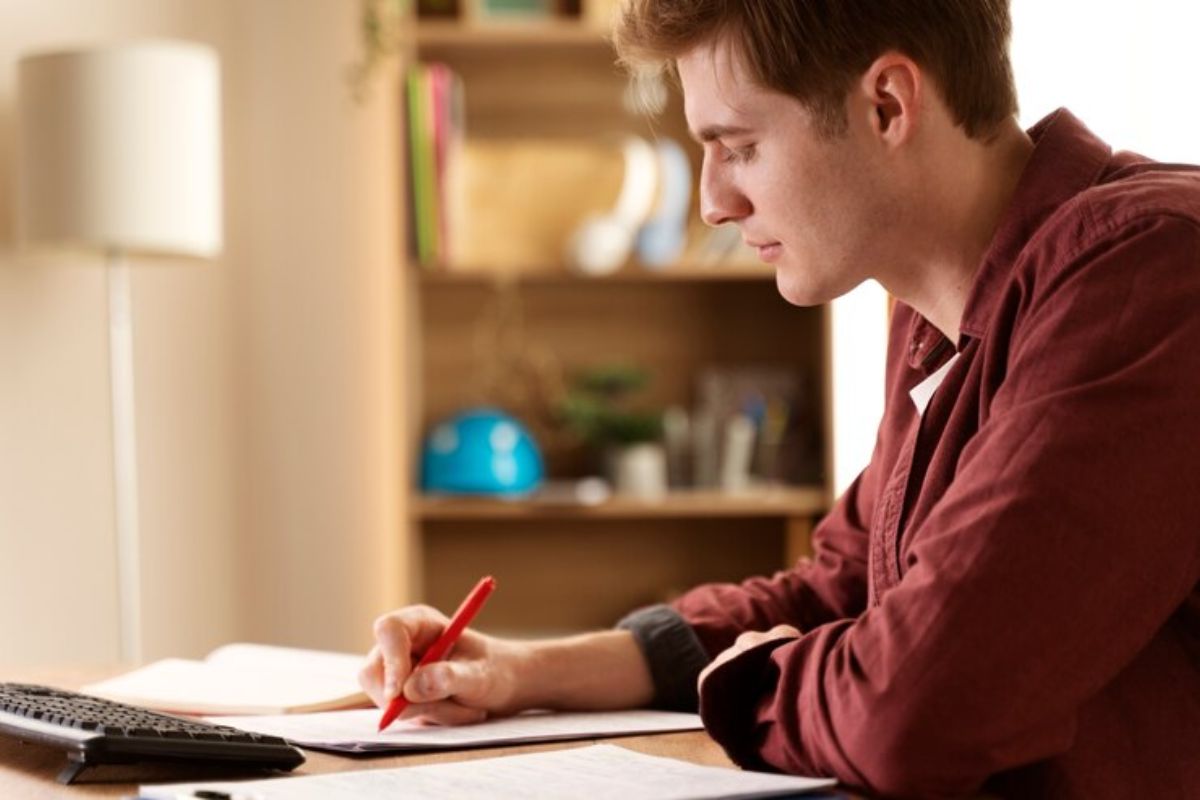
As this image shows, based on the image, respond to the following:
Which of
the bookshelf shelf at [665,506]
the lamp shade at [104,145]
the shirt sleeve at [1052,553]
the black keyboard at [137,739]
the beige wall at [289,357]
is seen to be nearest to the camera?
the shirt sleeve at [1052,553]

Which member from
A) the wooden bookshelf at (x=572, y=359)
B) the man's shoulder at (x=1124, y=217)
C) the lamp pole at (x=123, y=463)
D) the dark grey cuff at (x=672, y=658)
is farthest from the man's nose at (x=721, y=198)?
the wooden bookshelf at (x=572, y=359)

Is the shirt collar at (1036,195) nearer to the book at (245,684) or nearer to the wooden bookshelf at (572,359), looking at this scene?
the book at (245,684)

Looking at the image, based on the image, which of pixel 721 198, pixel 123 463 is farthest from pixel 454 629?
pixel 123 463

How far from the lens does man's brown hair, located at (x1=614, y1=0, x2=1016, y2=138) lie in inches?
42.9

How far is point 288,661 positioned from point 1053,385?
853mm

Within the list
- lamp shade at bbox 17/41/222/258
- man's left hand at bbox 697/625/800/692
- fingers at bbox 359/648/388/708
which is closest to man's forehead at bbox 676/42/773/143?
man's left hand at bbox 697/625/800/692

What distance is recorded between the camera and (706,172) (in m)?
1.19

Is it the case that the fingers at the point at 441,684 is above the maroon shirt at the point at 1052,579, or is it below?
below

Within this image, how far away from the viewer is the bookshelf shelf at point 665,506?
3.43 m

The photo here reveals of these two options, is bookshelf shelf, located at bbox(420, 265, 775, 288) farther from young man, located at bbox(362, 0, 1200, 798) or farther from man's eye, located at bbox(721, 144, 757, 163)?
man's eye, located at bbox(721, 144, 757, 163)

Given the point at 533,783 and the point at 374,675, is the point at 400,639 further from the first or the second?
the point at 533,783

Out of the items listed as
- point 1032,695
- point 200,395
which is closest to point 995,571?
point 1032,695

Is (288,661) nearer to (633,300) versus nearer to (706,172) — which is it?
(706,172)

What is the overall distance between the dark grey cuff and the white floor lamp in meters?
1.23
